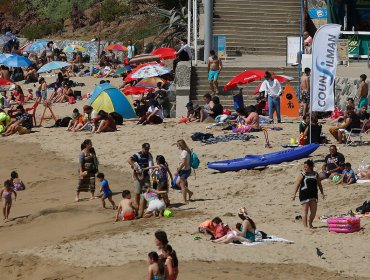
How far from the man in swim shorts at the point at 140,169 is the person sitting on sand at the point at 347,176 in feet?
11.4

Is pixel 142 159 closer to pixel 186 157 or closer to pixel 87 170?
pixel 186 157

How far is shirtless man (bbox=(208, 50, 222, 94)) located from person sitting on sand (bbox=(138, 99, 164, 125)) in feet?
5.68

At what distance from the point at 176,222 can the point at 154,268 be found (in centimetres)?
548

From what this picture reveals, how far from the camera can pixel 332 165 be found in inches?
836

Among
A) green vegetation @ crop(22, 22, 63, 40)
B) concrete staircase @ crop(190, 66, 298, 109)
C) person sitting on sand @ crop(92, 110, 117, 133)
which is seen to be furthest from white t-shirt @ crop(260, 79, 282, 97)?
green vegetation @ crop(22, 22, 63, 40)

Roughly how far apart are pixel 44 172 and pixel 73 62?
1830cm

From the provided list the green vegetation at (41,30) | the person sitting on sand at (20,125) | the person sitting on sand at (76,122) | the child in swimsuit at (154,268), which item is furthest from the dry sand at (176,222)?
the green vegetation at (41,30)

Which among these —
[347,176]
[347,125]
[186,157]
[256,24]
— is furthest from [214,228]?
[256,24]

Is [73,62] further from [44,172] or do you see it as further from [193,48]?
[44,172]

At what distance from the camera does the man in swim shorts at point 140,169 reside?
20422mm

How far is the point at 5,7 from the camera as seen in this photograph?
184 feet

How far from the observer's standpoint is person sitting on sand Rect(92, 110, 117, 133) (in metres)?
29.0

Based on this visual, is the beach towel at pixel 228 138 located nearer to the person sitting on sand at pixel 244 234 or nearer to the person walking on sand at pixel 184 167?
the person walking on sand at pixel 184 167

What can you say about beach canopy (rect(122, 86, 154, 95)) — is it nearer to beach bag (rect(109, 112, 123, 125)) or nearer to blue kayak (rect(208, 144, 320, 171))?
beach bag (rect(109, 112, 123, 125))
